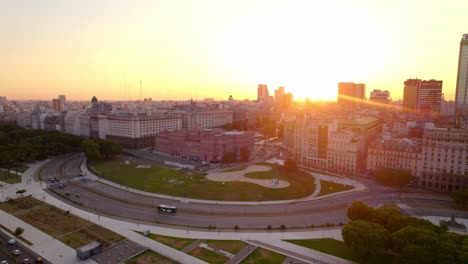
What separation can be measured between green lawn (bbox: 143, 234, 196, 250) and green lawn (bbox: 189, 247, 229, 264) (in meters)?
2.66

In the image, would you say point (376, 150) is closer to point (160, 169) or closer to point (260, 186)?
point (260, 186)

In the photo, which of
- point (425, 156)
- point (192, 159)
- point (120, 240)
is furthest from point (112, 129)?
point (425, 156)

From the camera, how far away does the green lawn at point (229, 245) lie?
49.2 m

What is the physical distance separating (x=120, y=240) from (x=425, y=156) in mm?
83891

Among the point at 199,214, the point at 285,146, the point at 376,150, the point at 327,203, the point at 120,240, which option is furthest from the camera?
the point at 285,146

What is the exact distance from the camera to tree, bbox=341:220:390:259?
42750mm

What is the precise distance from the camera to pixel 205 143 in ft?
381

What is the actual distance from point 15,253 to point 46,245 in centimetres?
422

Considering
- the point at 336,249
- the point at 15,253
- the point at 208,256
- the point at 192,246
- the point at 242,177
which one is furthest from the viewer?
the point at 242,177

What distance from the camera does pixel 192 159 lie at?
120m

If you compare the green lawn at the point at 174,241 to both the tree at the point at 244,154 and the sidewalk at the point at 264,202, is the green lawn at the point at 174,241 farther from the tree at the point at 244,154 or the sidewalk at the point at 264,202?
the tree at the point at 244,154

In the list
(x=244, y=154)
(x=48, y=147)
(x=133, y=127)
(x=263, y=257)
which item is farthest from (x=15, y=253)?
(x=133, y=127)

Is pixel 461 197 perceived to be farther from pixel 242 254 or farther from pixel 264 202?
pixel 242 254

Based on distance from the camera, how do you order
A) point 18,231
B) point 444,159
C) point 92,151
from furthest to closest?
point 92,151, point 444,159, point 18,231
